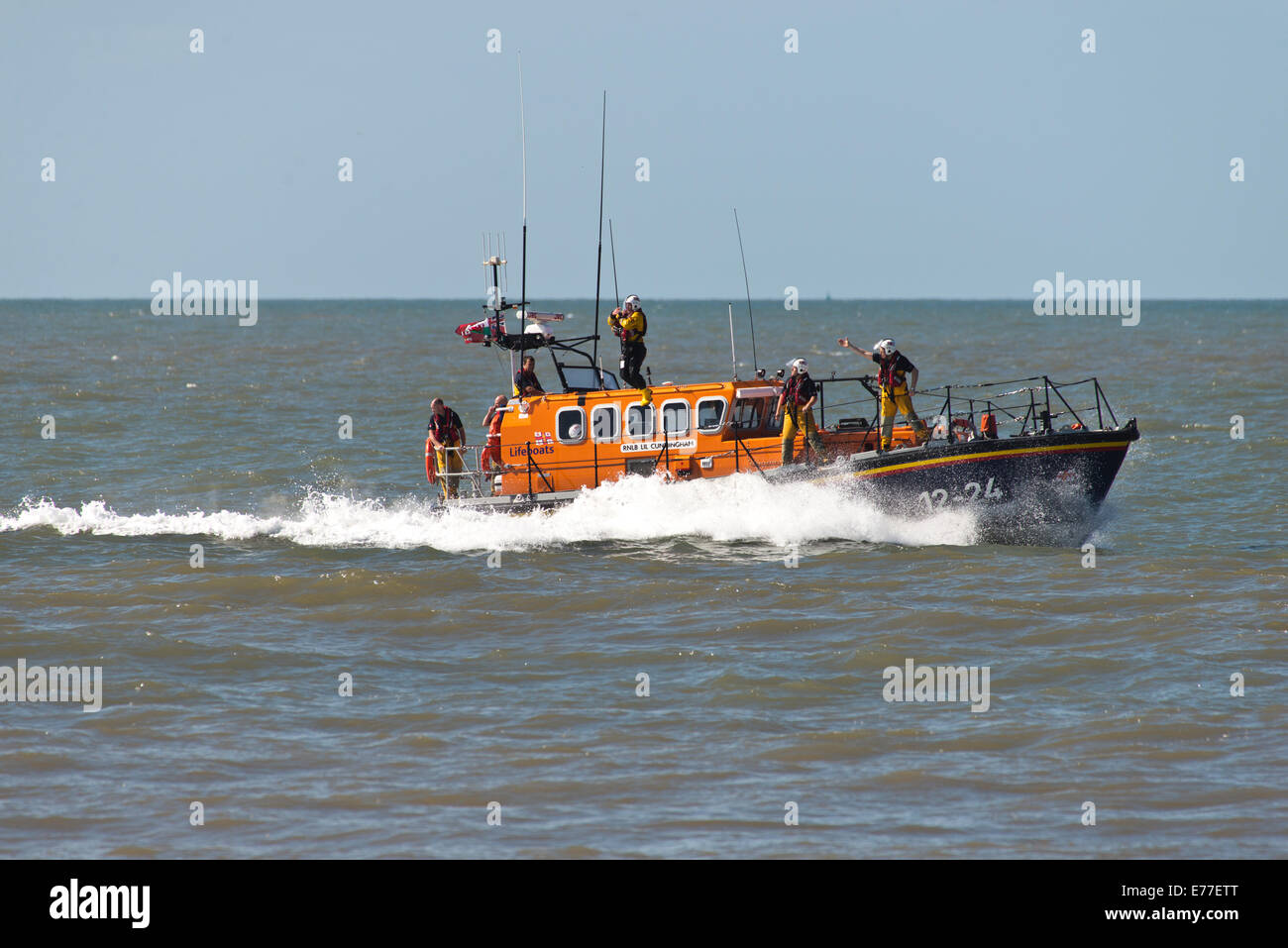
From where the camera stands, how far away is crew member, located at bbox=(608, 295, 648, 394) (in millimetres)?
17422

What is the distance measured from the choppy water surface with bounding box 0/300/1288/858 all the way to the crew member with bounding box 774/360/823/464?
0.56 metres

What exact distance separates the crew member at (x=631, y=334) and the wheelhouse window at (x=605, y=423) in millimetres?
527

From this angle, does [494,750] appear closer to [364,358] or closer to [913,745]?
[913,745]

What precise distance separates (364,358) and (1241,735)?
173 feet

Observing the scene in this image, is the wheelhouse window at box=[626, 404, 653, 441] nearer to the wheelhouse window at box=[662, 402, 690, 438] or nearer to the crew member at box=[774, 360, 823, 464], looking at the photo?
the wheelhouse window at box=[662, 402, 690, 438]

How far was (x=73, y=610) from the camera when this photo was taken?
14.2 m

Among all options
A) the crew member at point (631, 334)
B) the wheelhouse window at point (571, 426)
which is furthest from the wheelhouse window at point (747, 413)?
the wheelhouse window at point (571, 426)

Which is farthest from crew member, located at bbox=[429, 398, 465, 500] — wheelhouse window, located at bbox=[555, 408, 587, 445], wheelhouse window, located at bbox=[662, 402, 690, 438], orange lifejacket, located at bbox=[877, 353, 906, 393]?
orange lifejacket, located at bbox=[877, 353, 906, 393]

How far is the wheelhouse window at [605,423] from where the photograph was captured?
17.5m

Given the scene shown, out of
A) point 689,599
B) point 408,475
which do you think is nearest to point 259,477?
point 408,475

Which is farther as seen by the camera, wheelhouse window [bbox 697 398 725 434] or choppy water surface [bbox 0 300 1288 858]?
wheelhouse window [bbox 697 398 725 434]

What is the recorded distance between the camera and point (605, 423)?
17562 mm

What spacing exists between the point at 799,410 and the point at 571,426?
2.97 m

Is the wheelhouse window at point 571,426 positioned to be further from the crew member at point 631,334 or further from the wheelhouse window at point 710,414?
the wheelhouse window at point 710,414
